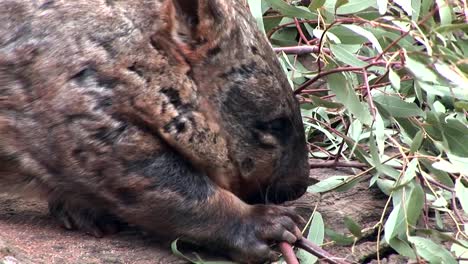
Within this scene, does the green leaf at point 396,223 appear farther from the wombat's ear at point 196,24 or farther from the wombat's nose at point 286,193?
the wombat's ear at point 196,24

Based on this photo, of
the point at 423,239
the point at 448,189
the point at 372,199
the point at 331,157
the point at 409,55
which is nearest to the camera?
the point at 409,55

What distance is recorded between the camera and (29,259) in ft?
12.9

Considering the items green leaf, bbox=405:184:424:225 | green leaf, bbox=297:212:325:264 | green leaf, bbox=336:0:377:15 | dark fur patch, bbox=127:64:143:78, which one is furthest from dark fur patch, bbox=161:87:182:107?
green leaf, bbox=405:184:424:225

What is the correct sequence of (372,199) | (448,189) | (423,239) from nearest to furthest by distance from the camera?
(423,239) → (448,189) → (372,199)

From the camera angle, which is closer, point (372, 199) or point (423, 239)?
point (423, 239)

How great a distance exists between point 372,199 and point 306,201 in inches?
11.9

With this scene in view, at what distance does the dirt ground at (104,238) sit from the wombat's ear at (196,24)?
2.68ft

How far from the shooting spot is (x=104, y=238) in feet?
14.3

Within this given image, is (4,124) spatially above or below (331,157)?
above

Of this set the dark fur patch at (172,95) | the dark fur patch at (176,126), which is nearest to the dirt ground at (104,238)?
the dark fur patch at (176,126)

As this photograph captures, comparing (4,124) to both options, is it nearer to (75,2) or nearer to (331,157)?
(75,2)

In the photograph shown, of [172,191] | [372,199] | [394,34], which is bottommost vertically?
[372,199]

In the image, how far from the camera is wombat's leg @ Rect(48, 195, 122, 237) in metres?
4.36

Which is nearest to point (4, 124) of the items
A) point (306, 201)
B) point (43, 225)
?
point (43, 225)
